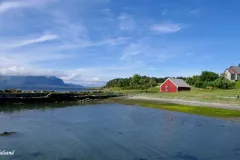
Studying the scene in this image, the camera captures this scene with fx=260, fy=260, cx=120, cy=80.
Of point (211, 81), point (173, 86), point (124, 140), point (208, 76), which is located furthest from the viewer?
point (208, 76)

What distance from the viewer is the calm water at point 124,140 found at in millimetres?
20859

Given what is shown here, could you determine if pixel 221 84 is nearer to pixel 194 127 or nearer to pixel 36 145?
pixel 194 127

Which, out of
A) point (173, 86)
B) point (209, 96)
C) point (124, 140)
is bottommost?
point (124, 140)

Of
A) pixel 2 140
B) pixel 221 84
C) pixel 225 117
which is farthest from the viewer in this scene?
pixel 221 84

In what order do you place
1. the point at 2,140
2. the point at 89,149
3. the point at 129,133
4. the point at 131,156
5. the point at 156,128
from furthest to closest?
the point at 156,128
the point at 129,133
the point at 2,140
the point at 89,149
the point at 131,156

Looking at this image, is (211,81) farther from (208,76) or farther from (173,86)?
(173,86)

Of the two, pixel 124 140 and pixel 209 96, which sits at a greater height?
pixel 209 96

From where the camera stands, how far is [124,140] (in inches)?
1020

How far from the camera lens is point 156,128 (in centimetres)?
3256

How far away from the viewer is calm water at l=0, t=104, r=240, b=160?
20859 mm

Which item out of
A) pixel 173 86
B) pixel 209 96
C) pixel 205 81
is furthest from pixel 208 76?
pixel 209 96

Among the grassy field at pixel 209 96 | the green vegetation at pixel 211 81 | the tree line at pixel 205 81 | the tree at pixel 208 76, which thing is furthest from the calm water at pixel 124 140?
the tree at pixel 208 76

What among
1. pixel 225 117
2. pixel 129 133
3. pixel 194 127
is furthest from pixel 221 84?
pixel 129 133

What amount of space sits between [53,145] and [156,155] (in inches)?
368
